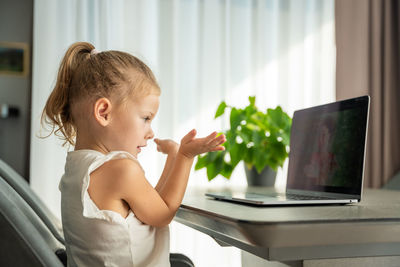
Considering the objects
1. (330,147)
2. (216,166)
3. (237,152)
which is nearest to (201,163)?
(216,166)

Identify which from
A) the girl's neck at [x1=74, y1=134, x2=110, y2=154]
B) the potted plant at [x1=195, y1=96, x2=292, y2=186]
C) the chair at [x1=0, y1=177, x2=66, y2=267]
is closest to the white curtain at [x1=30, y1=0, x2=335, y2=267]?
the potted plant at [x1=195, y1=96, x2=292, y2=186]

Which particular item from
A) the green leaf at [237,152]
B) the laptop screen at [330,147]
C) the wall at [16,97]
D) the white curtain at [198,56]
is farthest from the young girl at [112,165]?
the wall at [16,97]

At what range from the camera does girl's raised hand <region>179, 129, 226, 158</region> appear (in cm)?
93

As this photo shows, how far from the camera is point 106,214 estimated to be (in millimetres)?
901

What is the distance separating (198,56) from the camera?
9.36 ft

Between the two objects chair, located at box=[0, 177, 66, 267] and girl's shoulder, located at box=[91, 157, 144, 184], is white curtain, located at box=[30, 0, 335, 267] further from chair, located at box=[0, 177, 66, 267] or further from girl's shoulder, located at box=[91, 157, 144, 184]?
chair, located at box=[0, 177, 66, 267]

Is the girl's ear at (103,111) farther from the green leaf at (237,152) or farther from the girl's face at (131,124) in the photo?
the green leaf at (237,152)

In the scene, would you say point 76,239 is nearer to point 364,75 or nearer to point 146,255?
point 146,255

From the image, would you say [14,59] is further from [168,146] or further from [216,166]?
[168,146]

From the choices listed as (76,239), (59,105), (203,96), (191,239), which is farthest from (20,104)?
(76,239)

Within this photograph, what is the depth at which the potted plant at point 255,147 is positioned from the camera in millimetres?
2049

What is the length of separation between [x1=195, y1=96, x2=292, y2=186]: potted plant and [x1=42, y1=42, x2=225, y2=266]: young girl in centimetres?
103

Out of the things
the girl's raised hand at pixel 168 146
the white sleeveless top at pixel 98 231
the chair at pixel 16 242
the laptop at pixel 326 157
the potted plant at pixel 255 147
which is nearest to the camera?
the chair at pixel 16 242

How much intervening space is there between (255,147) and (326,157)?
872 mm
